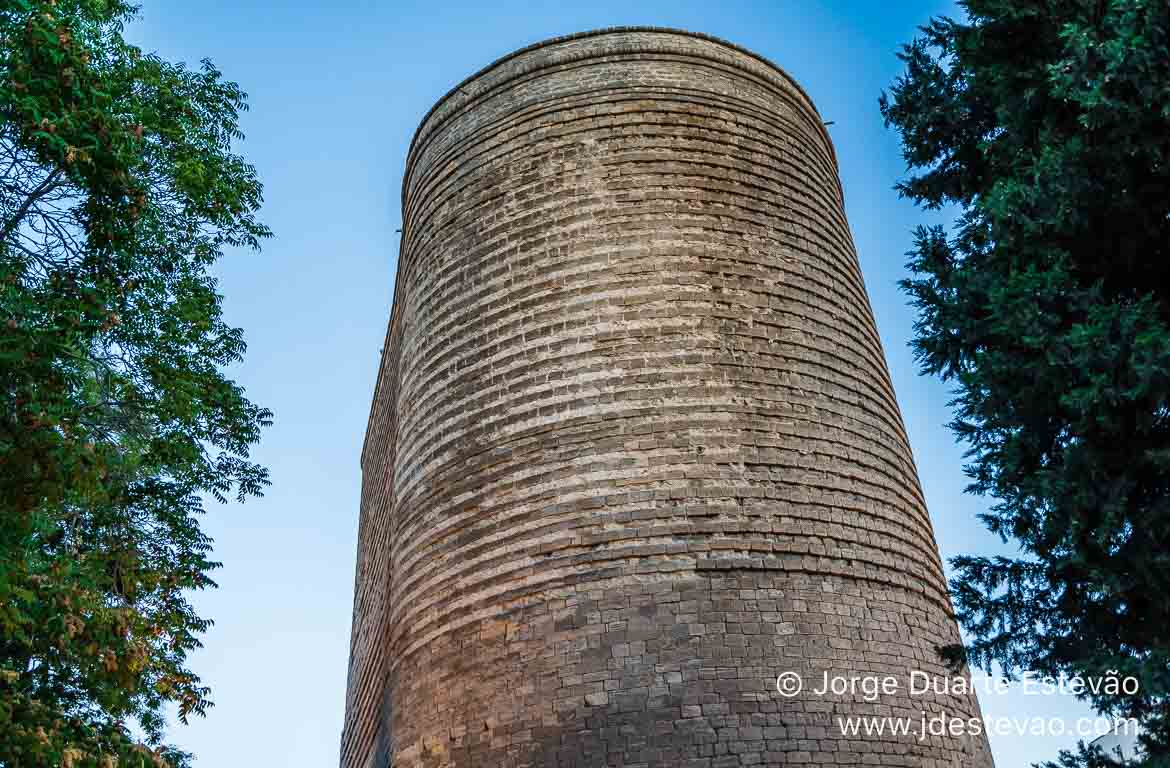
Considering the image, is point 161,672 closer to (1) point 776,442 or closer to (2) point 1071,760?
(1) point 776,442

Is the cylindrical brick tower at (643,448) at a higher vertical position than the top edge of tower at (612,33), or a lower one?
lower

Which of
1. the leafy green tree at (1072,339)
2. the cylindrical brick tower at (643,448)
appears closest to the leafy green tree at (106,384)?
the cylindrical brick tower at (643,448)

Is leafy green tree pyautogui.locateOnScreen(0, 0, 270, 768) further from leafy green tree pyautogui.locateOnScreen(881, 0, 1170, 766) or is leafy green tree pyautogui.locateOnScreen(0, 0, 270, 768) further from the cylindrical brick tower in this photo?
leafy green tree pyautogui.locateOnScreen(881, 0, 1170, 766)

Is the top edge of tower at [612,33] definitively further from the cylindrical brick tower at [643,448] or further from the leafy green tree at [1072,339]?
the leafy green tree at [1072,339]

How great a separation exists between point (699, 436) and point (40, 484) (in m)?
5.77

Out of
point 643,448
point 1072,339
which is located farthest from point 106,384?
point 1072,339

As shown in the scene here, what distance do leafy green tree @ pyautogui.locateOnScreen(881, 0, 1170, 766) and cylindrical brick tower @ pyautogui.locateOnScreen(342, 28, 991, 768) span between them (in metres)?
3.30

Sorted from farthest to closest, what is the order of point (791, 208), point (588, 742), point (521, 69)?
point (521, 69), point (791, 208), point (588, 742)

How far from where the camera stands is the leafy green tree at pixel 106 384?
5887mm

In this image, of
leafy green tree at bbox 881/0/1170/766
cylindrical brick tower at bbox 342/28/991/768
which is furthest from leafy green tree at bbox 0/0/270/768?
leafy green tree at bbox 881/0/1170/766

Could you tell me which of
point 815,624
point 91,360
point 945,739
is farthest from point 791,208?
point 91,360

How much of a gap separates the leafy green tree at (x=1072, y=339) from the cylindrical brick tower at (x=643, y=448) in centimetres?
330

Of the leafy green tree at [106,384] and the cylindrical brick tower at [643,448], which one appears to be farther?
the cylindrical brick tower at [643,448]

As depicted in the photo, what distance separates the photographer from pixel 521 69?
479 inches
